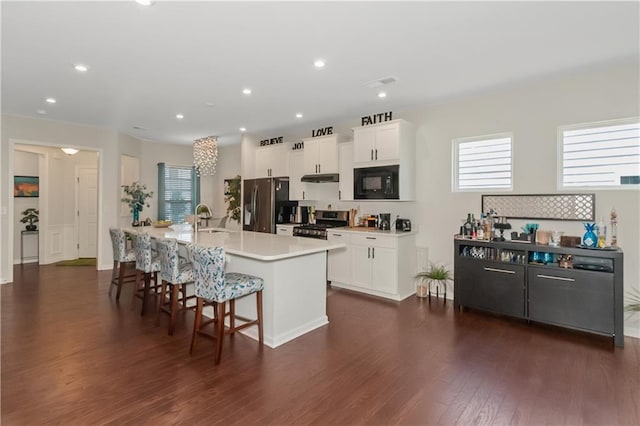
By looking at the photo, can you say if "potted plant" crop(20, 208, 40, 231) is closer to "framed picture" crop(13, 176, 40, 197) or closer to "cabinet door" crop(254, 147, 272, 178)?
"framed picture" crop(13, 176, 40, 197)

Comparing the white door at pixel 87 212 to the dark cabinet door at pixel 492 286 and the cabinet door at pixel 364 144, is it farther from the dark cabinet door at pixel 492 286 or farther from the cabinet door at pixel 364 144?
the dark cabinet door at pixel 492 286

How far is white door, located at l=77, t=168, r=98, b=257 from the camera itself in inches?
308

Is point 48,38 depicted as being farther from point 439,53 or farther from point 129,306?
point 439,53

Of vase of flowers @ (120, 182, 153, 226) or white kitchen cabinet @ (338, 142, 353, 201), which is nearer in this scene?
white kitchen cabinet @ (338, 142, 353, 201)

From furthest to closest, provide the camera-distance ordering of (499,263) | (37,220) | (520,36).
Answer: (37,220) < (499,263) < (520,36)

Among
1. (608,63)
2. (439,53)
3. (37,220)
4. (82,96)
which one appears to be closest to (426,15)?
(439,53)

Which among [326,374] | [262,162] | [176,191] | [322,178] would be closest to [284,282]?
[326,374]

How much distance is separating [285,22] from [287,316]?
2.60 metres

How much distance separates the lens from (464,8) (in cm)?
242

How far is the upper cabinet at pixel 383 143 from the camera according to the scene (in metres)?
4.82

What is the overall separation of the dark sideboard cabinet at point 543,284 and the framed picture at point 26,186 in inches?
330

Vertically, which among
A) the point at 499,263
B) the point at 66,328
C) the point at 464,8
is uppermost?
the point at 464,8

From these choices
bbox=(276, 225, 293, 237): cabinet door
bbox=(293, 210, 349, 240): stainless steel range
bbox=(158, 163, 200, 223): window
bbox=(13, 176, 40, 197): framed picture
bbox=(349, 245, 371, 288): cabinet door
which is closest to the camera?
bbox=(349, 245, 371, 288): cabinet door

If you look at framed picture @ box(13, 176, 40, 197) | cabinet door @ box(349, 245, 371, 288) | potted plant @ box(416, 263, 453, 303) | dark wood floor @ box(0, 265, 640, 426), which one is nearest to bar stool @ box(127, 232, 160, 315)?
dark wood floor @ box(0, 265, 640, 426)
